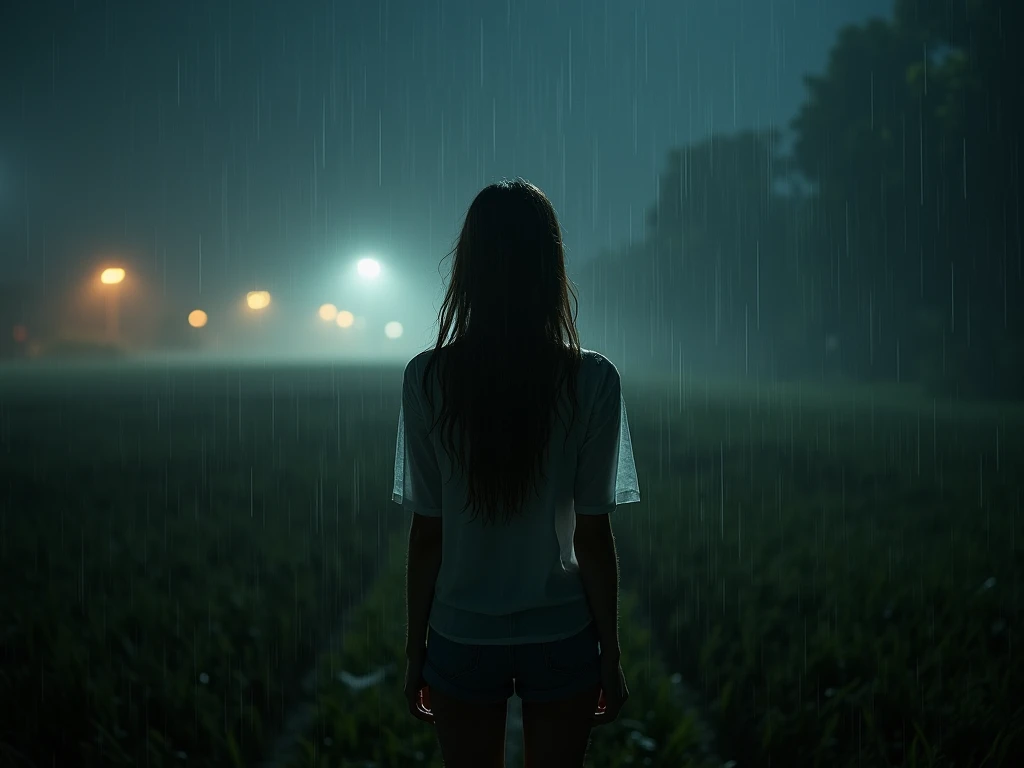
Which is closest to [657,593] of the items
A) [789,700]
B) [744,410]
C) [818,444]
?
[789,700]

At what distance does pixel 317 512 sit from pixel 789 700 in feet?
21.6

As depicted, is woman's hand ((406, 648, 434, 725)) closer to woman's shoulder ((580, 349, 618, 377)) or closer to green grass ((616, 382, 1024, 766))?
woman's shoulder ((580, 349, 618, 377))

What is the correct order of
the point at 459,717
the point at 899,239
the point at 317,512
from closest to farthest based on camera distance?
the point at 459,717
the point at 317,512
the point at 899,239

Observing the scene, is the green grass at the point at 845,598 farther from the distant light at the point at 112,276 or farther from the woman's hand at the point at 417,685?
the distant light at the point at 112,276

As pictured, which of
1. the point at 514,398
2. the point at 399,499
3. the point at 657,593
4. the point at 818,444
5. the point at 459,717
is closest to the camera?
the point at 514,398

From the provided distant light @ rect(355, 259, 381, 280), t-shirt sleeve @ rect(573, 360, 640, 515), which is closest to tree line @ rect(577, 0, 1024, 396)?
distant light @ rect(355, 259, 381, 280)

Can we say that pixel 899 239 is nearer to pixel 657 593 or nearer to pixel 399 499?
pixel 657 593

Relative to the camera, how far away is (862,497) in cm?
951

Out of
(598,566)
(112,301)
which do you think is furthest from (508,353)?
(112,301)

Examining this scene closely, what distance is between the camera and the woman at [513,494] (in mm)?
1668

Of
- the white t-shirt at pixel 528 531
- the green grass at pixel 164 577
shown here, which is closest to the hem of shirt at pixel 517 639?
the white t-shirt at pixel 528 531

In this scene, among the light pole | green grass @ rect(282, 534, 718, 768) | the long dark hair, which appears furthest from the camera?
the light pole

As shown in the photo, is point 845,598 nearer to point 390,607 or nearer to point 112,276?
point 390,607

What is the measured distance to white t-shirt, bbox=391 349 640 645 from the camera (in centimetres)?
172
